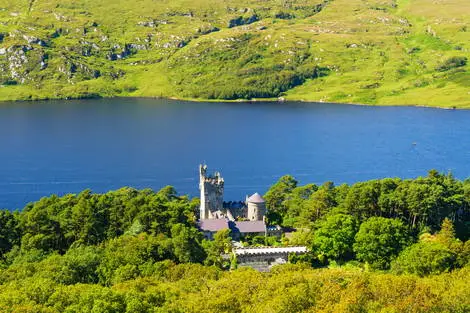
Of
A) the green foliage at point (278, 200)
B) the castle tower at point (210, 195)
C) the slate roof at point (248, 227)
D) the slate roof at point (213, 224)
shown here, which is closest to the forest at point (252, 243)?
the green foliage at point (278, 200)

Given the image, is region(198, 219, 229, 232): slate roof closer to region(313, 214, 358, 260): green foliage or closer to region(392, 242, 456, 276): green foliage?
region(313, 214, 358, 260): green foliage

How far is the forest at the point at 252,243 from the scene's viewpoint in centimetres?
5262

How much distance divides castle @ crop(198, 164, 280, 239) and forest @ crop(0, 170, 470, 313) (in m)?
2.54

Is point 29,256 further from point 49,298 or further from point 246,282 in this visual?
point 246,282

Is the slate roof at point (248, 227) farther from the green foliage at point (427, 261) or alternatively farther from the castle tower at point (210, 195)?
the green foliage at point (427, 261)

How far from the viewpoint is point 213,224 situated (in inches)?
3671

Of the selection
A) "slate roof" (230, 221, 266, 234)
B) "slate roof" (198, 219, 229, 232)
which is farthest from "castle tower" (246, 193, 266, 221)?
"slate roof" (198, 219, 229, 232)

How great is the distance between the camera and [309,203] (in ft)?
323

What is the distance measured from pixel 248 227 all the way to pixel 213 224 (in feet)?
19.9

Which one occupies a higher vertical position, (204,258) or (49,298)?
(49,298)

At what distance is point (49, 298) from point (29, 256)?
27442 millimetres

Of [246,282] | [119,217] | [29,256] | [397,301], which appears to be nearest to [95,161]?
[119,217]

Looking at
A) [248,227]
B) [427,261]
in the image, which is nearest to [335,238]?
[427,261]

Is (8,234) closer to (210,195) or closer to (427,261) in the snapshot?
(210,195)
